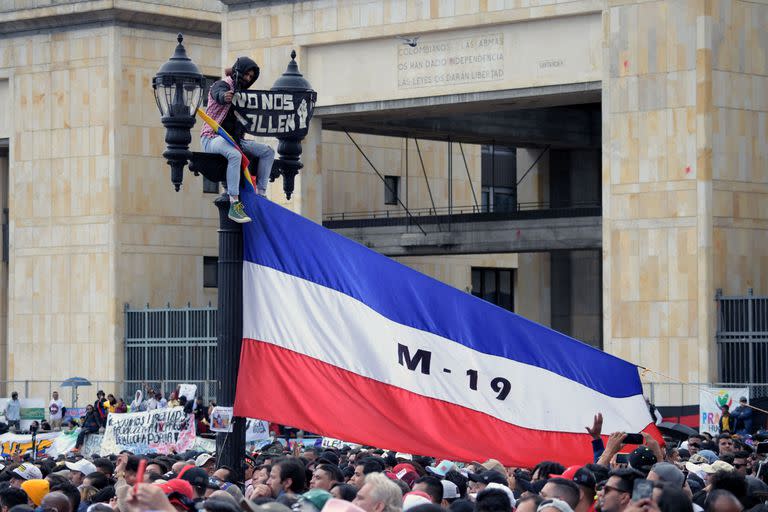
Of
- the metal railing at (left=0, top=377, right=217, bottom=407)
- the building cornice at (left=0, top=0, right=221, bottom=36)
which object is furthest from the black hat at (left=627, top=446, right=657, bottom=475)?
the building cornice at (left=0, top=0, right=221, bottom=36)

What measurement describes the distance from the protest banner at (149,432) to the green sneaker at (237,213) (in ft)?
40.8

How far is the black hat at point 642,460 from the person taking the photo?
509 inches

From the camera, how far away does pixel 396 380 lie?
1469 centimetres

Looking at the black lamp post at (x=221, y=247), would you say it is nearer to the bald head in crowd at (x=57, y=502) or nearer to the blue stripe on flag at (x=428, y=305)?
the blue stripe on flag at (x=428, y=305)

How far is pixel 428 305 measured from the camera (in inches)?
585

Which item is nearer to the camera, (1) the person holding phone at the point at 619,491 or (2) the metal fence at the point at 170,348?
(1) the person holding phone at the point at 619,491

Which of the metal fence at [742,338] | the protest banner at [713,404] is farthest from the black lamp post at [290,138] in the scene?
the metal fence at [742,338]

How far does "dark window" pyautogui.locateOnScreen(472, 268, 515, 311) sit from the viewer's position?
57.9 m

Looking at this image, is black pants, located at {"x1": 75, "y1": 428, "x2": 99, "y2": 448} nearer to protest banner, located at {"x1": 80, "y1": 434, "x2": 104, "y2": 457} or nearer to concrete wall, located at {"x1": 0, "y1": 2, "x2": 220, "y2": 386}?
protest banner, located at {"x1": 80, "y1": 434, "x2": 104, "y2": 457}

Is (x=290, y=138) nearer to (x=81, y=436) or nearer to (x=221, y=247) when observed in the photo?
(x=221, y=247)

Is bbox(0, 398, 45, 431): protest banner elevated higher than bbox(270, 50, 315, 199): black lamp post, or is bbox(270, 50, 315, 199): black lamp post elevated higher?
bbox(270, 50, 315, 199): black lamp post

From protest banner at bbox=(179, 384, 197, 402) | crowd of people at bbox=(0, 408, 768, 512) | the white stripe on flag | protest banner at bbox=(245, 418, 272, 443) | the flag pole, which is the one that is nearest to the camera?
crowd of people at bbox=(0, 408, 768, 512)

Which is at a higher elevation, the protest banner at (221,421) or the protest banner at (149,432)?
the protest banner at (221,421)

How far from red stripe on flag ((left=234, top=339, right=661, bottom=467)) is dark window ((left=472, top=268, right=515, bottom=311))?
1697 inches
